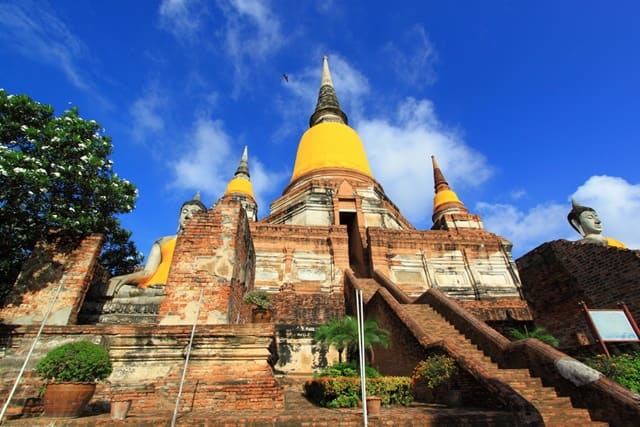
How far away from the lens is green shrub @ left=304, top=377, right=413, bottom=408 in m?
6.32

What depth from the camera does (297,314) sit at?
12.1 metres

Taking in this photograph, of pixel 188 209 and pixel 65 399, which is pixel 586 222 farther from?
pixel 65 399

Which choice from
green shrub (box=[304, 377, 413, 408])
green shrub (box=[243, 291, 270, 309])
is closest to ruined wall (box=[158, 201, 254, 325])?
green shrub (box=[243, 291, 270, 309])

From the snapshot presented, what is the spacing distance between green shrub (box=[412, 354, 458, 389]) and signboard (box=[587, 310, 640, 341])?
3.32 metres

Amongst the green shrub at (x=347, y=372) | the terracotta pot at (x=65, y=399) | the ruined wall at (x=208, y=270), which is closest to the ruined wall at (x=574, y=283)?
the green shrub at (x=347, y=372)

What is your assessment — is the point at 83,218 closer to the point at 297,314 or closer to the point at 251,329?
the point at 251,329

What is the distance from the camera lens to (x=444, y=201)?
89.7 ft

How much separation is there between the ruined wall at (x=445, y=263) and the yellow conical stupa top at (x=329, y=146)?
8300 mm

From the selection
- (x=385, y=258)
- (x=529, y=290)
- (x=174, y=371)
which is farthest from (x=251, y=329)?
(x=529, y=290)

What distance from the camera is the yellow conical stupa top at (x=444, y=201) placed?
26525 millimetres

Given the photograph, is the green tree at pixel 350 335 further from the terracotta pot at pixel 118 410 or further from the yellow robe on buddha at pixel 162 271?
the terracotta pot at pixel 118 410

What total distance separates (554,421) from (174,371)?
5665 millimetres

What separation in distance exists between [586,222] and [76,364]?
56.5 ft

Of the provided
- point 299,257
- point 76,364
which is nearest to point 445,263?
point 299,257
